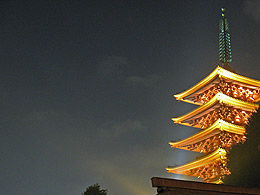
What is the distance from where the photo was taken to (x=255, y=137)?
20453mm

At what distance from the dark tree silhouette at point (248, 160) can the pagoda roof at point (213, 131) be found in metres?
14.6

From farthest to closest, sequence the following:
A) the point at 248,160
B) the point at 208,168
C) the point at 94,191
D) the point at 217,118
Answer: the point at 217,118 → the point at 208,168 → the point at 94,191 → the point at 248,160

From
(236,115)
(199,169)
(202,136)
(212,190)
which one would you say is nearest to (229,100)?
(236,115)

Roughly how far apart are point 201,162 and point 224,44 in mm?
21297

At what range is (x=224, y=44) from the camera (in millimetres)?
50656

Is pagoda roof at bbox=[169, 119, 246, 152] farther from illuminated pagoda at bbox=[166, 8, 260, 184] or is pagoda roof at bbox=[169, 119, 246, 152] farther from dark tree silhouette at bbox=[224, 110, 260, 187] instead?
dark tree silhouette at bbox=[224, 110, 260, 187]

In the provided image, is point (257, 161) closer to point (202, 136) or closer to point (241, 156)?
point (241, 156)

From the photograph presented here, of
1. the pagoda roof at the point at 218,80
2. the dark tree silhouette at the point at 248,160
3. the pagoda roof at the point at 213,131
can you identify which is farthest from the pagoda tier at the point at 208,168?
the dark tree silhouette at the point at 248,160

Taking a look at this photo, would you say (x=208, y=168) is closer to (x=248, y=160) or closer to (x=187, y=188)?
(x=248, y=160)

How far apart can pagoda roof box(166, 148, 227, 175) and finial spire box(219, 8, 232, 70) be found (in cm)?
1368

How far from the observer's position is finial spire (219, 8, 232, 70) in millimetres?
47647

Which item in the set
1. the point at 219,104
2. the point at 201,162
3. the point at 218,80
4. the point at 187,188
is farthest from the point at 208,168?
the point at 187,188

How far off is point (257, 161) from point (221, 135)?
58.4 feet

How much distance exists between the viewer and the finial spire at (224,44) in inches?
1876
